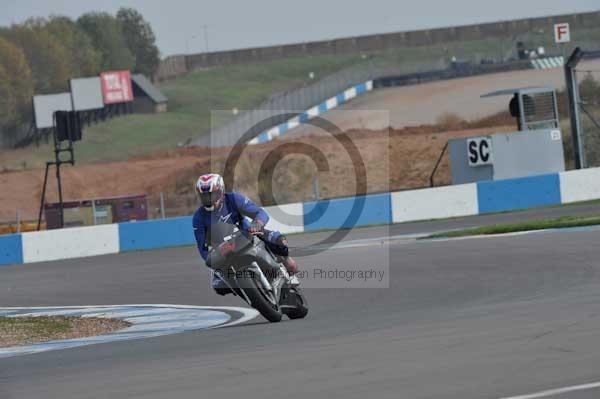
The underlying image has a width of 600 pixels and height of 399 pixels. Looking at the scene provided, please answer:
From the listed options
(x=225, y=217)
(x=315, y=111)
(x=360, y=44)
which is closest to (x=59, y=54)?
(x=315, y=111)

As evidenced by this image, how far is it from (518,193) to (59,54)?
63.2 meters

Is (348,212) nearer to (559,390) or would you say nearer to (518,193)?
(518,193)

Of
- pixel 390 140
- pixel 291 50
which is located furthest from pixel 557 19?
pixel 390 140

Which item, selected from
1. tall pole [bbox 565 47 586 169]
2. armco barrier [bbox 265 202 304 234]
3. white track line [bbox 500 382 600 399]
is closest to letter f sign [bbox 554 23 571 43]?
tall pole [bbox 565 47 586 169]

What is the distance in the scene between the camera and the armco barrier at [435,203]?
96.2ft

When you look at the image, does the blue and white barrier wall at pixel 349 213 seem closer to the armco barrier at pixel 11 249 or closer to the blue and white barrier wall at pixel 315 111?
the armco barrier at pixel 11 249

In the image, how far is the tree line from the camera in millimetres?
76250

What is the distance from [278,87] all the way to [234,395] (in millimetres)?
92371

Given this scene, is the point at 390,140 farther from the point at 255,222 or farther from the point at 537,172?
the point at 255,222

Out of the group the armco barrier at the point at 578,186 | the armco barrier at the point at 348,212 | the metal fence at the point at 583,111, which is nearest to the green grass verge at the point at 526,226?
the armco barrier at the point at 348,212

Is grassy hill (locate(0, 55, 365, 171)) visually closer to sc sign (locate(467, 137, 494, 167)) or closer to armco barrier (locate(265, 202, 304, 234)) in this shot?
sc sign (locate(467, 137, 494, 167))

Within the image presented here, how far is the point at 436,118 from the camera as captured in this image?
6425 cm

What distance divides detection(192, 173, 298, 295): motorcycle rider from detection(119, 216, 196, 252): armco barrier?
16.1 m

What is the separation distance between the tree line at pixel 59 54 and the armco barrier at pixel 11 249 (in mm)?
48868
